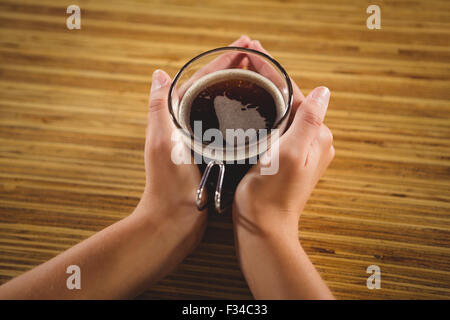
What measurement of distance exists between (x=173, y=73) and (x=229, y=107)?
0.33m

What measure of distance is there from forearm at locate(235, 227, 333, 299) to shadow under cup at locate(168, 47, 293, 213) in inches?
4.0

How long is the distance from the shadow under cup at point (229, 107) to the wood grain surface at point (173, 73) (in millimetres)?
198

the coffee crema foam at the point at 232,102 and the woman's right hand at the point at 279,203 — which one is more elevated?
the coffee crema foam at the point at 232,102

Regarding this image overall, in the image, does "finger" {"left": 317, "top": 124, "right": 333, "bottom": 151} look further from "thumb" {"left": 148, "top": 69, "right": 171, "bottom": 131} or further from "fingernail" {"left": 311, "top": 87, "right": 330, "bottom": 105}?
"thumb" {"left": 148, "top": 69, "right": 171, "bottom": 131}

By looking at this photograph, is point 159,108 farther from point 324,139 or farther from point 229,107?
point 324,139

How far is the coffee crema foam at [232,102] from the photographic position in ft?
1.73

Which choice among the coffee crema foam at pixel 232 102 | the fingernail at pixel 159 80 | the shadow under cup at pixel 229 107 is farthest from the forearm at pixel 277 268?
the fingernail at pixel 159 80

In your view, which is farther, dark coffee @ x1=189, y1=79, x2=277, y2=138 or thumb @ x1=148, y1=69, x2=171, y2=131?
thumb @ x1=148, y1=69, x2=171, y2=131

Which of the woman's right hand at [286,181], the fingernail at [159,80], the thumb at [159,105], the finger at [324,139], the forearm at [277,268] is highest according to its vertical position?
the fingernail at [159,80]

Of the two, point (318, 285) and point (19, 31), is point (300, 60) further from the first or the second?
point (19, 31)

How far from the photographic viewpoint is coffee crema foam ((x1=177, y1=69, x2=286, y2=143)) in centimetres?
53

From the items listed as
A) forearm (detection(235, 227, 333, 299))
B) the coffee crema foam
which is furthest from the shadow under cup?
forearm (detection(235, 227, 333, 299))

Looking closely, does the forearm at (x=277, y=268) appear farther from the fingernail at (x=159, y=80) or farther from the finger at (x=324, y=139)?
the fingernail at (x=159, y=80)

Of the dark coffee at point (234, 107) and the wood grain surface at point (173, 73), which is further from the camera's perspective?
the wood grain surface at point (173, 73)
